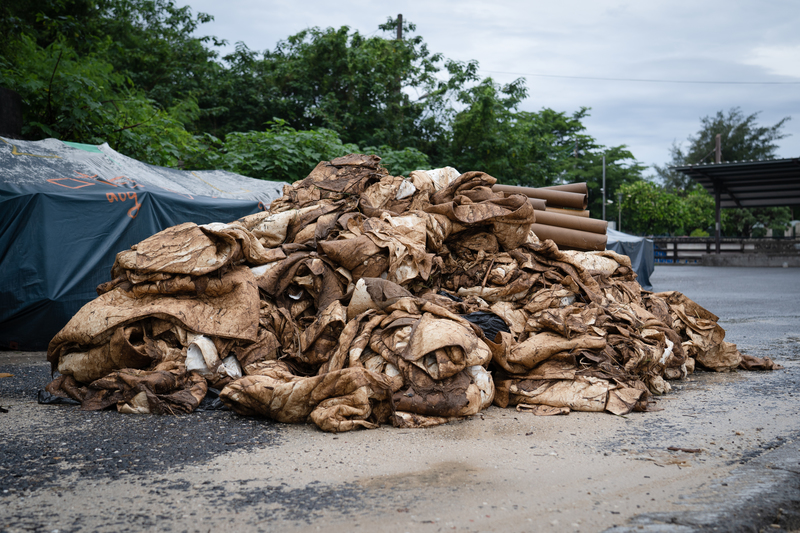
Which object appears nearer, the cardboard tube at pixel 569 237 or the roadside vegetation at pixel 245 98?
the cardboard tube at pixel 569 237

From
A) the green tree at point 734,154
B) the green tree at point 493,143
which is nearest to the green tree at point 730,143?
the green tree at point 734,154

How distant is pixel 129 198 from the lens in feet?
22.8

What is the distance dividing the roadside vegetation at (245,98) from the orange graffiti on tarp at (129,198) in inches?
140

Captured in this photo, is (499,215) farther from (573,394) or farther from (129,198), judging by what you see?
(129,198)

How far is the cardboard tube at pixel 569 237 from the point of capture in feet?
19.4

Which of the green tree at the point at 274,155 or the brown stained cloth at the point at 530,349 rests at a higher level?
the green tree at the point at 274,155

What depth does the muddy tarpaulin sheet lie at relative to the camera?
6.30m

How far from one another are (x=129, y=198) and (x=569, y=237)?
16.4 ft

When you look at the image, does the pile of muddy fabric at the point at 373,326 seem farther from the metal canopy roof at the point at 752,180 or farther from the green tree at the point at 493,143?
the metal canopy roof at the point at 752,180

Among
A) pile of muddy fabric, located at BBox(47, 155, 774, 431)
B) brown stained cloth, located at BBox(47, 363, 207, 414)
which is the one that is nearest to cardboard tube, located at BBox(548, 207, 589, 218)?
pile of muddy fabric, located at BBox(47, 155, 774, 431)

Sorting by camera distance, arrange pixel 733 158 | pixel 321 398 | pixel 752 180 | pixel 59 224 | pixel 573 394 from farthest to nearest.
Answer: pixel 733 158
pixel 752 180
pixel 59 224
pixel 573 394
pixel 321 398

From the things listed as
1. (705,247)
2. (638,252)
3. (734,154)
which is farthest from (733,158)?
(638,252)

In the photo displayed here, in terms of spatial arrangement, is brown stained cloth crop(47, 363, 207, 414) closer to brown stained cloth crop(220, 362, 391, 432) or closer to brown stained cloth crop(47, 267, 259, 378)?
brown stained cloth crop(47, 267, 259, 378)

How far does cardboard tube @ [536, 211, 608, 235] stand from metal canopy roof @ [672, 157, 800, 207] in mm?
17657
